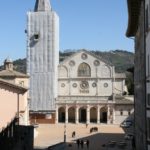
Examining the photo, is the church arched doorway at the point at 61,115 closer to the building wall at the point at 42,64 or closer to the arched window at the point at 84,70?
the building wall at the point at 42,64

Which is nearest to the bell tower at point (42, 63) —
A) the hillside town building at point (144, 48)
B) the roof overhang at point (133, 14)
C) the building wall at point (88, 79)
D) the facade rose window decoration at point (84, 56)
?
the building wall at point (88, 79)

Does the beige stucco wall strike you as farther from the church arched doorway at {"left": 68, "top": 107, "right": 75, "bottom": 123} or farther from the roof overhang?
the church arched doorway at {"left": 68, "top": 107, "right": 75, "bottom": 123}

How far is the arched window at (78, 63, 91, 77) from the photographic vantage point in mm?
97100

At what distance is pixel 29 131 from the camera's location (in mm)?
41750

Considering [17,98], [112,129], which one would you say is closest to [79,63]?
[112,129]

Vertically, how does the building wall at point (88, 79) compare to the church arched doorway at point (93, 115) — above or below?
above

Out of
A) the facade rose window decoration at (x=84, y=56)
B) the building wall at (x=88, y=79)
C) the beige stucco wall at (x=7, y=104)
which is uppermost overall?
the facade rose window decoration at (x=84, y=56)

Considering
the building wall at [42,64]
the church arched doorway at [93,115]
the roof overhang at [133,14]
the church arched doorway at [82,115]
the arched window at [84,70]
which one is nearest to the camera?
the roof overhang at [133,14]

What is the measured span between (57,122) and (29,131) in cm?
5092

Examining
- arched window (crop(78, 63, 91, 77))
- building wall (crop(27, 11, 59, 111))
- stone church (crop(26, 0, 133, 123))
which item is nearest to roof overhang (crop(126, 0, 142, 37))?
stone church (crop(26, 0, 133, 123))

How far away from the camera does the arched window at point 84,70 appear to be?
9710cm

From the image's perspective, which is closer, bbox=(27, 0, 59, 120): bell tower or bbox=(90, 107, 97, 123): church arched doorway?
bbox=(27, 0, 59, 120): bell tower

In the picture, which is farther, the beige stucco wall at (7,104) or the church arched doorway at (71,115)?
the church arched doorway at (71,115)

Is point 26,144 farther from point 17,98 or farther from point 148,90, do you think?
point 148,90
